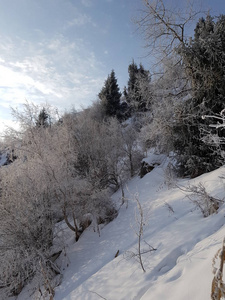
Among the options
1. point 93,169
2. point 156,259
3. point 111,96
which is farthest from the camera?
point 111,96

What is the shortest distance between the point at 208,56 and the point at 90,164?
376 inches

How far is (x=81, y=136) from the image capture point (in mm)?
13766

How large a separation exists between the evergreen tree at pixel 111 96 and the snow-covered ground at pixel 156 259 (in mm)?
19977

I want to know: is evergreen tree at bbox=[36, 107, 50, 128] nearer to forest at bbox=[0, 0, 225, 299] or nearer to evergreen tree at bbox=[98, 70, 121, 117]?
forest at bbox=[0, 0, 225, 299]

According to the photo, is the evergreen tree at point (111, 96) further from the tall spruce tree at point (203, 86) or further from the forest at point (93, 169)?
the tall spruce tree at point (203, 86)

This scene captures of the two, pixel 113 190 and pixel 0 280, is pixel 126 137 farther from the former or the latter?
pixel 0 280

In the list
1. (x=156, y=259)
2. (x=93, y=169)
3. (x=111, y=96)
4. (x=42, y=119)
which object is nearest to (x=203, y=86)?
(x=156, y=259)

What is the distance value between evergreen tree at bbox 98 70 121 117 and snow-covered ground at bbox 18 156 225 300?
19977 millimetres

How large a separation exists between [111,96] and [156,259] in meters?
25.7

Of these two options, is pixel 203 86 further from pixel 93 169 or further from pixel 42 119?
pixel 42 119

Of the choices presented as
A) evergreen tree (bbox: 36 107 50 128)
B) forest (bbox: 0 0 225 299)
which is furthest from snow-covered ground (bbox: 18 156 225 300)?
evergreen tree (bbox: 36 107 50 128)

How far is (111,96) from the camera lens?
2691 centimetres

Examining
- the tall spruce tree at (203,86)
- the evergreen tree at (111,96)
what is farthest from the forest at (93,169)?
the evergreen tree at (111,96)

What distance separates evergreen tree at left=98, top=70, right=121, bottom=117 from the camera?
2647 cm
